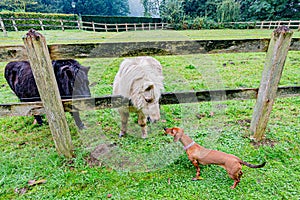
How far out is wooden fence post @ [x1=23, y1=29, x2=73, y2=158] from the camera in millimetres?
1766

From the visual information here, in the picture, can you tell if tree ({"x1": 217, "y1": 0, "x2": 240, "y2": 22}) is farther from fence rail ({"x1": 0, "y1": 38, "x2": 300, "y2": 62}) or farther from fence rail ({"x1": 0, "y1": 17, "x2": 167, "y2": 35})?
fence rail ({"x1": 0, "y1": 38, "x2": 300, "y2": 62})

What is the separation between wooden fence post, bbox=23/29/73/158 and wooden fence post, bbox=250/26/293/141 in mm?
2615

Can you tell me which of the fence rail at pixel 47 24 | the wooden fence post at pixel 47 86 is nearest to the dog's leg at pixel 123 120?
the wooden fence post at pixel 47 86

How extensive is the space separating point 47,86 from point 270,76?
9.03ft

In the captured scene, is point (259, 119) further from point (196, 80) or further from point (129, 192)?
point (196, 80)

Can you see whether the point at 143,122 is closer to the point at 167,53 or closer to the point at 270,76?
the point at 167,53

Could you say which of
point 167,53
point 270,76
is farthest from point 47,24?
point 270,76

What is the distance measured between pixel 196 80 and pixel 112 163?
157 inches

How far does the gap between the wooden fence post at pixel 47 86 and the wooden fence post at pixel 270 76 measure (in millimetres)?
2615

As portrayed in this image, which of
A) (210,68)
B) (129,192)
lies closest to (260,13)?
(210,68)

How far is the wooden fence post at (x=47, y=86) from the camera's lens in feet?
5.79

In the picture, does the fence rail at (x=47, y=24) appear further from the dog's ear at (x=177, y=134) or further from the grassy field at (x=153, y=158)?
the dog's ear at (x=177, y=134)

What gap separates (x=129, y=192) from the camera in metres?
2.02

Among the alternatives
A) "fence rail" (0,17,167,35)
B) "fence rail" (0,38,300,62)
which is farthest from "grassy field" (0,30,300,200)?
"fence rail" (0,17,167,35)
